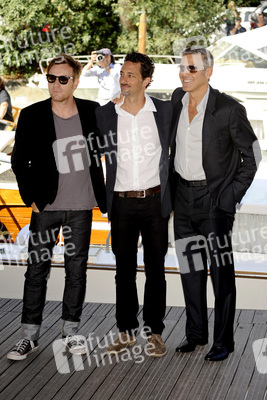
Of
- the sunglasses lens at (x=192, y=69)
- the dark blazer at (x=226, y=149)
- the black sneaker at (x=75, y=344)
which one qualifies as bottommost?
the black sneaker at (x=75, y=344)

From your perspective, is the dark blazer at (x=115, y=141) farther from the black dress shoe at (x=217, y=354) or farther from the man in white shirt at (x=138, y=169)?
the black dress shoe at (x=217, y=354)

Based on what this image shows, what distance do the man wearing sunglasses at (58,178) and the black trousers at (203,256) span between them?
0.39m

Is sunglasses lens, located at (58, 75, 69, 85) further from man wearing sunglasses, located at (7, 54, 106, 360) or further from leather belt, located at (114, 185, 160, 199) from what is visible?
leather belt, located at (114, 185, 160, 199)

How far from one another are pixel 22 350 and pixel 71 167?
86 cm

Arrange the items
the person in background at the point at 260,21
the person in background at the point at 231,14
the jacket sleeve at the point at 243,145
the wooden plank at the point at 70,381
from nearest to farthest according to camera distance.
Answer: the wooden plank at the point at 70,381 < the jacket sleeve at the point at 243,145 < the person in background at the point at 260,21 < the person in background at the point at 231,14

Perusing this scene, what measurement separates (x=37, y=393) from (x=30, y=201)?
828 millimetres

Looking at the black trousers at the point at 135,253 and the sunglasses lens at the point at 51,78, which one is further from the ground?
the sunglasses lens at the point at 51,78

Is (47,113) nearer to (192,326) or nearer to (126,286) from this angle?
(126,286)

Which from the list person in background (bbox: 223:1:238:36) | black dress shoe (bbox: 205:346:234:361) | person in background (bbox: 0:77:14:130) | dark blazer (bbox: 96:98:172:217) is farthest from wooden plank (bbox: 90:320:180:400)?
person in background (bbox: 223:1:238:36)

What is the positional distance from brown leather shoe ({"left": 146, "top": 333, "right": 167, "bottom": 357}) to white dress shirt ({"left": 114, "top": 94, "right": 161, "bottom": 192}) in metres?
0.71

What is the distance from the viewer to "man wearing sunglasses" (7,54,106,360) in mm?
3131

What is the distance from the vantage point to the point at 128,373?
3.12 metres

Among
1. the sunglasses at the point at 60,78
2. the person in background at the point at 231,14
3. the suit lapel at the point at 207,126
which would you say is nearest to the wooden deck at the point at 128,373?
the suit lapel at the point at 207,126

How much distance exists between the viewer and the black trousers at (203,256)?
314 centimetres
